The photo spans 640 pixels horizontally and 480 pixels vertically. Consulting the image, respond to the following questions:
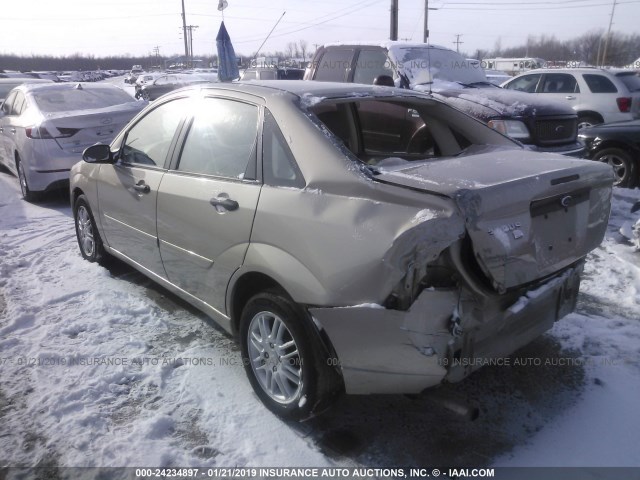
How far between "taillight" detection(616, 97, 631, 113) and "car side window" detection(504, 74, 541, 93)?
178 centimetres

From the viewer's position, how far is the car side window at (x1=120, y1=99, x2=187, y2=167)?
3.75 meters

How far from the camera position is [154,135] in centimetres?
399

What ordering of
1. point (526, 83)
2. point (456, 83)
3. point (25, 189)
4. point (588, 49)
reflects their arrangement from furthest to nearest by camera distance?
point (588, 49) → point (526, 83) → point (25, 189) → point (456, 83)

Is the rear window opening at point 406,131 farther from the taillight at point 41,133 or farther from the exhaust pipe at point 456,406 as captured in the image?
the taillight at point 41,133

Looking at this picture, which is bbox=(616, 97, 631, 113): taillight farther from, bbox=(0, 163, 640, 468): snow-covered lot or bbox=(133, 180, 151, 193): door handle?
bbox=(133, 180, 151, 193): door handle

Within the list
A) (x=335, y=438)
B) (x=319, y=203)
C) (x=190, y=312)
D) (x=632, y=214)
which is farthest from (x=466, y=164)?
(x=632, y=214)

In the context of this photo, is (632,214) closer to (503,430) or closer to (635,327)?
(635,327)

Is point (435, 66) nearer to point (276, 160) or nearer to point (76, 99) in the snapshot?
point (76, 99)

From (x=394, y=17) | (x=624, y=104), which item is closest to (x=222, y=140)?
(x=624, y=104)

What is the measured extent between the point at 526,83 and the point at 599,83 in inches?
58.9

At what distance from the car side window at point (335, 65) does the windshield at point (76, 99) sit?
3154mm

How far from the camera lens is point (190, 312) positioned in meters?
4.20

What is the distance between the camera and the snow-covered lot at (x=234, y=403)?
2635mm

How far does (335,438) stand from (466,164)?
1.58 m
